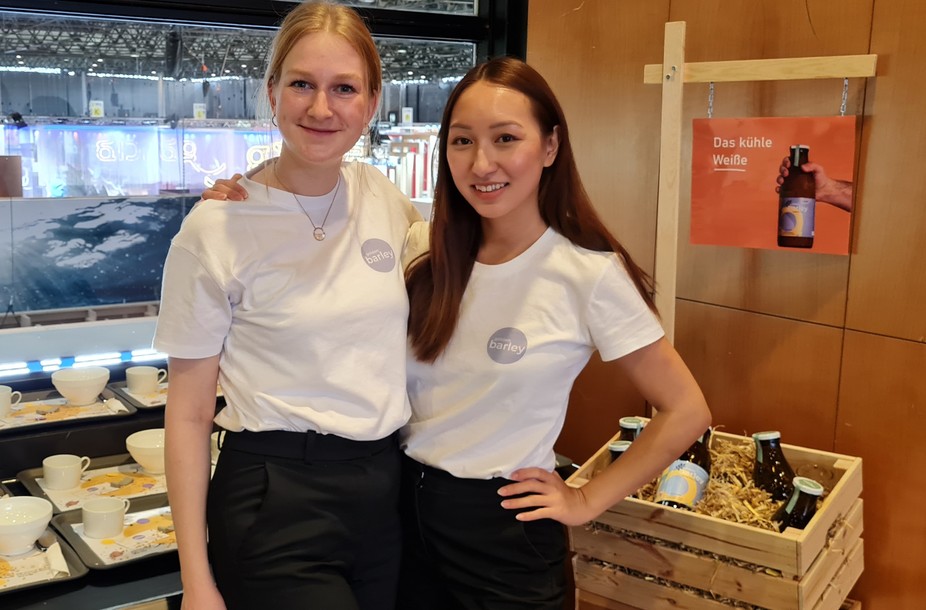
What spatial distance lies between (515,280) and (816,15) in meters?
1.32

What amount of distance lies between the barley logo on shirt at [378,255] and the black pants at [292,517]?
1.01 feet

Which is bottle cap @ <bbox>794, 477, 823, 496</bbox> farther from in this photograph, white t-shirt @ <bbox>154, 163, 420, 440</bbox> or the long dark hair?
white t-shirt @ <bbox>154, 163, 420, 440</bbox>

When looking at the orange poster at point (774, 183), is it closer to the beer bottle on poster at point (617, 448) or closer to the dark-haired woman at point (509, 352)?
the beer bottle on poster at point (617, 448)

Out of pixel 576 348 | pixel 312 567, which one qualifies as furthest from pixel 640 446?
pixel 312 567

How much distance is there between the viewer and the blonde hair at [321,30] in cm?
152

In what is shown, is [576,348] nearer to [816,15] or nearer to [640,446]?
[640,446]

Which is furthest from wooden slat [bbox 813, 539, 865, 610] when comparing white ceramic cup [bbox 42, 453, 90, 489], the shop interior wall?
white ceramic cup [bbox 42, 453, 90, 489]

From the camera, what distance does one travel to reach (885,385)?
237cm

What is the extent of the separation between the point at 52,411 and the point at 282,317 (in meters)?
1.37

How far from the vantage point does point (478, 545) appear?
162 centimetres

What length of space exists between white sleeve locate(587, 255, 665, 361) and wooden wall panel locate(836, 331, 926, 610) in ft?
3.47

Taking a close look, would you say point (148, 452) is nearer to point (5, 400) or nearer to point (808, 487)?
point (5, 400)

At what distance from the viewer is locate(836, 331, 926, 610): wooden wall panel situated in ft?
7.63

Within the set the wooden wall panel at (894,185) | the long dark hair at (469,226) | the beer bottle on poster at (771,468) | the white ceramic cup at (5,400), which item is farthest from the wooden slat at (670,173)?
the white ceramic cup at (5,400)
